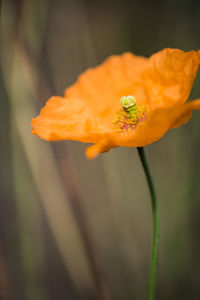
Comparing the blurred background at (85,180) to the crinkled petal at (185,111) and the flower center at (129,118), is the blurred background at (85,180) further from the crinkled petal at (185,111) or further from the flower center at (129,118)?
the crinkled petal at (185,111)

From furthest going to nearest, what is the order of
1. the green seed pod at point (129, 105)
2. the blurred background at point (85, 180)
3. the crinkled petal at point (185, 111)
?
1. the blurred background at point (85, 180)
2. the green seed pod at point (129, 105)
3. the crinkled petal at point (185, 111)

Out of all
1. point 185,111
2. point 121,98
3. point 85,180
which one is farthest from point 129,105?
point 85,180

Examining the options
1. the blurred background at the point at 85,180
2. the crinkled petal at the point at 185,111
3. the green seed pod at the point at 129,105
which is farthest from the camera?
the blurred background at the point at 85,180

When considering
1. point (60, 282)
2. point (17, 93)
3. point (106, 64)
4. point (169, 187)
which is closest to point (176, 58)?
point (106, 64)

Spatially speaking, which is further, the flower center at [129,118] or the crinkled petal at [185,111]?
the flower center at [129,118]

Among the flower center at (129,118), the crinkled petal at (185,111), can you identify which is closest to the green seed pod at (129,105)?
the flower center at (129,118)

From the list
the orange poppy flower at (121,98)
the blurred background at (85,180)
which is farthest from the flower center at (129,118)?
the blurred background at (85,180)

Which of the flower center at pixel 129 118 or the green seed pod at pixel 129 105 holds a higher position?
the green seed pod at pixel 129 105
